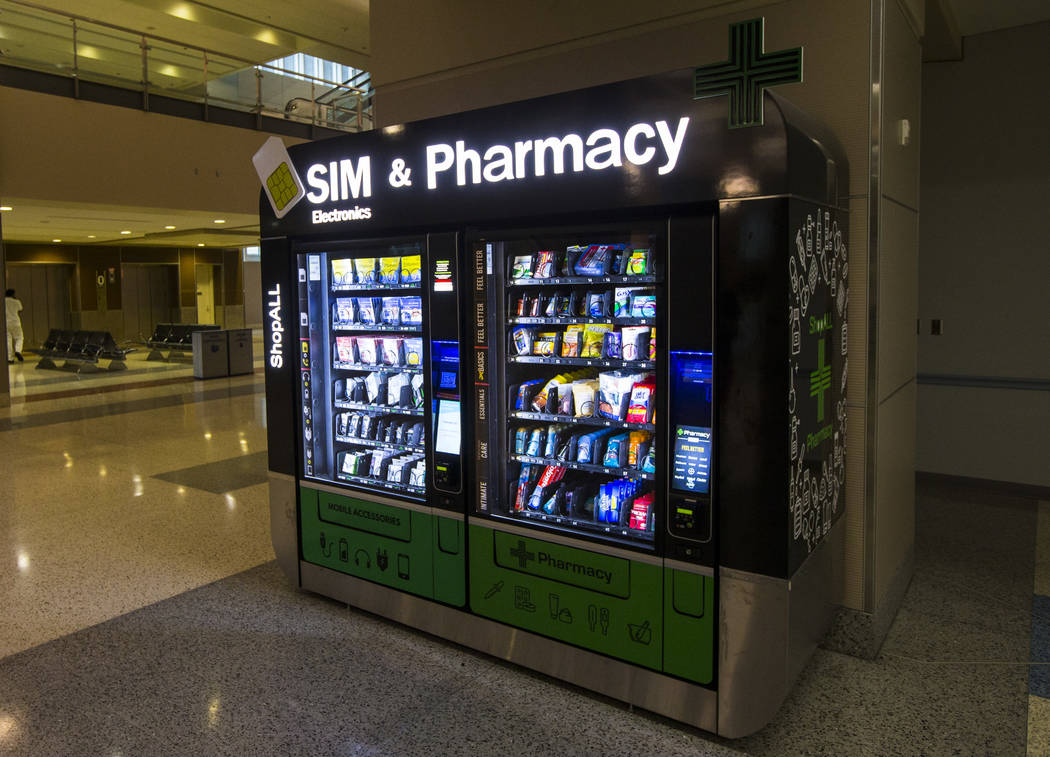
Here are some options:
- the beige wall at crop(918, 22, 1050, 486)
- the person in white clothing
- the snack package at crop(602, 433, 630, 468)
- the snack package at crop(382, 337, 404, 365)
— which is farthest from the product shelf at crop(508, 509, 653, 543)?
the person in white clothing

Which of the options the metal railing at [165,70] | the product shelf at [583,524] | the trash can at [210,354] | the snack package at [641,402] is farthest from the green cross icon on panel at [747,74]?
the trash can at [210,354]

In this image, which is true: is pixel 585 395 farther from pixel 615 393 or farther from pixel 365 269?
pixel 365 269

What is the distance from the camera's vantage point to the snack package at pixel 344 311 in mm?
3969

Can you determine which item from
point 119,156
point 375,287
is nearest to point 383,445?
point 375,287

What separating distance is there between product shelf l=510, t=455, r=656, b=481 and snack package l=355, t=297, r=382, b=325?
3.67 feet

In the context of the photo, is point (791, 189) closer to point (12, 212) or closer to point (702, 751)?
point (702, 751)

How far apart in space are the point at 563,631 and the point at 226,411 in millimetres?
7899

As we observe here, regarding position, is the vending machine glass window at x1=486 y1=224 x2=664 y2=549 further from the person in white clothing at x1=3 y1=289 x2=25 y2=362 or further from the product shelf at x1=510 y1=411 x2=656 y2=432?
the person in white clothing at x1=3 y1=289 x2=25 y2=362

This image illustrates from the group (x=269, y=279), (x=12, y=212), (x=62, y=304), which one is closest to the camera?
(x=269, y=279)

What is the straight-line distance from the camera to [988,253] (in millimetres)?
5551

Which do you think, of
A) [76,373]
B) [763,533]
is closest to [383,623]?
[763,533]

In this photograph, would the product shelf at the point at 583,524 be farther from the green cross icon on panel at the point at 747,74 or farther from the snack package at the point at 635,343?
the green cross icon on panel at the point at 747,74

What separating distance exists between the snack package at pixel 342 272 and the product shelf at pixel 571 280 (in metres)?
1.03

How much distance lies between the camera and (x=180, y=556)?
15.3ft
